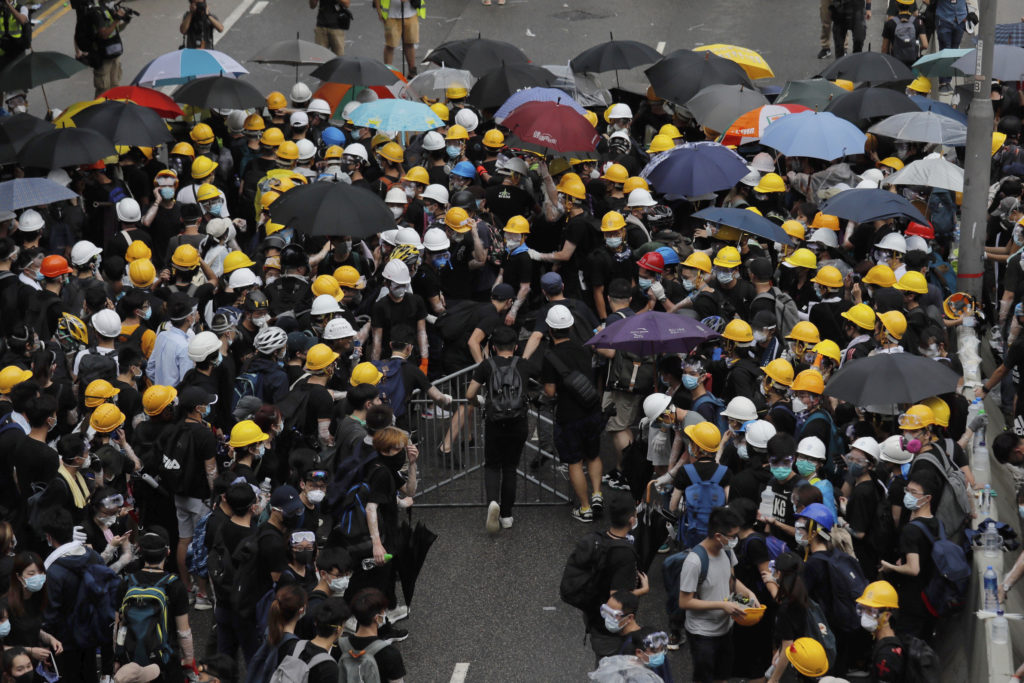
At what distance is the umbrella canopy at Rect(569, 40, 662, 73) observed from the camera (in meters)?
18.8

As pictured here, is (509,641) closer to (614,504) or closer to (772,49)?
(614,504)

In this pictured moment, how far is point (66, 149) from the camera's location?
49.7ft

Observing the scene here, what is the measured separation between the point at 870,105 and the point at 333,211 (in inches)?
262

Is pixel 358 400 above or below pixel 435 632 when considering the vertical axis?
above

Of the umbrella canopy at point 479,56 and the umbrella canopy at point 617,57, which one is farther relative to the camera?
the umbrella canopy at point 479,56

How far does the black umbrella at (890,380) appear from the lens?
34.4 feet

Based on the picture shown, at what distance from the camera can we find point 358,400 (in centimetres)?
1084

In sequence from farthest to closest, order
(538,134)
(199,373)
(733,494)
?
(538,134), (199,373), (733,494)

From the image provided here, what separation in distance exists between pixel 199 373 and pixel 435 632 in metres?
2.82

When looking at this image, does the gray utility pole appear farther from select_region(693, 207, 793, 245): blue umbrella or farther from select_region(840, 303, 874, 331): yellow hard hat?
select_region(840, 303, 874, 331): yellow hard hat

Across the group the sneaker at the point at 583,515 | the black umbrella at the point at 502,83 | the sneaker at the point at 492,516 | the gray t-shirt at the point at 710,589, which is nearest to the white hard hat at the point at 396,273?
the sneaker at the point at 492,516

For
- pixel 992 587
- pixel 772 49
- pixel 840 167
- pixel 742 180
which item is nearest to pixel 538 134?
pixel 742 180

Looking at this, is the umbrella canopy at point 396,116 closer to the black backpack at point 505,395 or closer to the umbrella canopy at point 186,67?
the umbrella canopy at point 186,67

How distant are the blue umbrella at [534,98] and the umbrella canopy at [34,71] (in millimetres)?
5622
